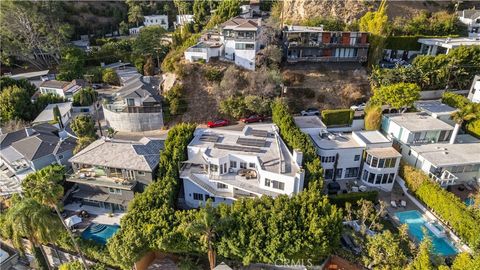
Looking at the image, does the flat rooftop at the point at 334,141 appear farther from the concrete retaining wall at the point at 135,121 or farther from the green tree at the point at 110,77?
the green tree at the point at 110,77

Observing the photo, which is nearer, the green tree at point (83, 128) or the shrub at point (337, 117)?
the green tree at point (83, 128)

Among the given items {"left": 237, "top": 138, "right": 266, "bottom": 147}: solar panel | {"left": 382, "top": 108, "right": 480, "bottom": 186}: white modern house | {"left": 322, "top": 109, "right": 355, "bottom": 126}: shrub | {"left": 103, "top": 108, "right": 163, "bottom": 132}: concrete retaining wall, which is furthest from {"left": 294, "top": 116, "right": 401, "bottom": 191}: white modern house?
{"left": 103, "top": 108, "right": 163, "bottom": 132}: concrete retaining wall

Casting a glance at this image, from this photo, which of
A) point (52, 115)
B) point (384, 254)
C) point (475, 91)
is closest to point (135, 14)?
point (52, 115)

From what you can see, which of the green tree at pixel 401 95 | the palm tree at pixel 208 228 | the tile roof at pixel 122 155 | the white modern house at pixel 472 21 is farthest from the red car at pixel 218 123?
the white modern house at pixel 472 21

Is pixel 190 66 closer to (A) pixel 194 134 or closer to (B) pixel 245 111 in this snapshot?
(B) pixel 245 111

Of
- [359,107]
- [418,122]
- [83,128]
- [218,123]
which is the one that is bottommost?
[218,123]

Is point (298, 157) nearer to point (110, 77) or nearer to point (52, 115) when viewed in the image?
point (52, 115)

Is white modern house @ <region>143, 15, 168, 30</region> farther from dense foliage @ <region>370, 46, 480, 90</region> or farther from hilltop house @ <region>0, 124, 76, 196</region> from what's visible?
dense foliage @ <region>370, 46, 480, 90</region>
